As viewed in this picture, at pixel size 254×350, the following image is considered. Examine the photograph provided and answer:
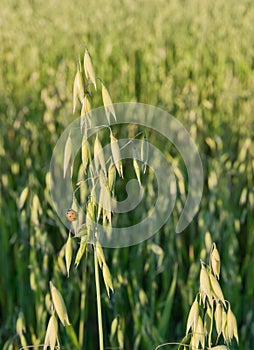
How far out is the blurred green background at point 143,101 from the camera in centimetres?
134

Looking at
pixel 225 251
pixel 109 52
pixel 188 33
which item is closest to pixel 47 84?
pixel 109 52

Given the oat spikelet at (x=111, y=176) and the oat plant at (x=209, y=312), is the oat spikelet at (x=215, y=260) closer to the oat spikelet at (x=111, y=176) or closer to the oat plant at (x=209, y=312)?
the oat plant at (x=209, y=312)

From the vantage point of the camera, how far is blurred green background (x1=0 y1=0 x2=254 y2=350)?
1338 mm

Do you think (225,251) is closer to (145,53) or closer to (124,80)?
(124,80)

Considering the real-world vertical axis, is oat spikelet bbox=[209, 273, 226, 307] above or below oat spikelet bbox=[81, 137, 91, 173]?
below

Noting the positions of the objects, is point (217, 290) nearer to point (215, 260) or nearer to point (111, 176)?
point (215, 260)

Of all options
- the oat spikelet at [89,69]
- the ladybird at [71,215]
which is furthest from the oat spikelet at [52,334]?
the oat spikelet at [89,69]

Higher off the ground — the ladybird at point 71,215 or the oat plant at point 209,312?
the ladybird at point 71,215

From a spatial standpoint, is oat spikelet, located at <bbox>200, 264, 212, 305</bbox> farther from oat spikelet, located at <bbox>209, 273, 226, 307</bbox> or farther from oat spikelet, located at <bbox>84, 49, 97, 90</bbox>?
oat spikelet, located at <bbox>84, 49, 97, 90</bbox>

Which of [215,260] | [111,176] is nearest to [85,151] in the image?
[111,176]

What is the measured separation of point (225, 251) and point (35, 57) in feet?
6.00

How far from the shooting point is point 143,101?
8.97 ft

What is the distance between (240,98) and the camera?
254 cm

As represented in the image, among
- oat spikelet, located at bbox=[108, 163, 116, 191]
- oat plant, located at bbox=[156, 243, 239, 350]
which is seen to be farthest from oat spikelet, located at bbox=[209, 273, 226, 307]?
oat spikelet, located at bbox=[108, 163, 116, 191]
